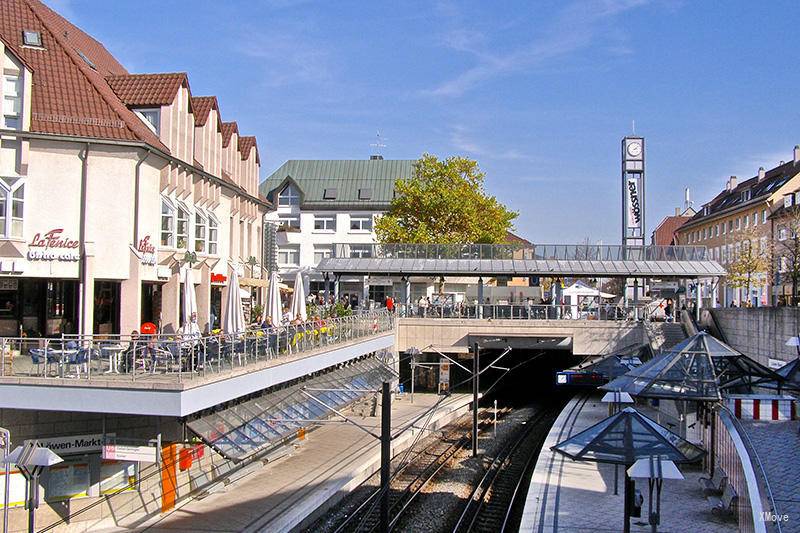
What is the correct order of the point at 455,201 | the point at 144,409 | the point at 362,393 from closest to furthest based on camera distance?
the point at 144,409 < the point at 362,393 < the point at 455,201

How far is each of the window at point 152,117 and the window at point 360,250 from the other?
2048 centimetres

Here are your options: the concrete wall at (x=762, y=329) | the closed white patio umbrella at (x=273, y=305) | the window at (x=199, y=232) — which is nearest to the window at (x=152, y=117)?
the window at (x=199, y=232)

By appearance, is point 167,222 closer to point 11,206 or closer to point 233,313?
point 11,206

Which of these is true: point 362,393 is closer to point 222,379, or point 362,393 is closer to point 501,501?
point 501,501

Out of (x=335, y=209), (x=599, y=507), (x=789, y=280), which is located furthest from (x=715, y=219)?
(x=599, y=507)

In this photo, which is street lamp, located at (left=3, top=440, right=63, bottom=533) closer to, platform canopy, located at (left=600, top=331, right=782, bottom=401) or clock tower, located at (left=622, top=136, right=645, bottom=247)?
platform canopy, located at (left=600, top=331, right=782, bottom=401)

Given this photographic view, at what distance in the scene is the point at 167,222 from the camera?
28.0 metres

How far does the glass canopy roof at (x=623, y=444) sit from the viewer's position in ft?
50.1

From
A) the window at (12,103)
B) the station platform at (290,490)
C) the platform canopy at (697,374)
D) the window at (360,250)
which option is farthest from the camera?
the window at (360,250)

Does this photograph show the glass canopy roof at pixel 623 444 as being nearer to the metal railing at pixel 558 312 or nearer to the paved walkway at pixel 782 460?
the paved walkway at pixel 782 460

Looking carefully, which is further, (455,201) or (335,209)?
(335,209)

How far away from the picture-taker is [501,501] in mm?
23656

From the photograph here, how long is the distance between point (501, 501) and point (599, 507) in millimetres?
4588

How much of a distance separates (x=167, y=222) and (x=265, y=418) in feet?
30.2
